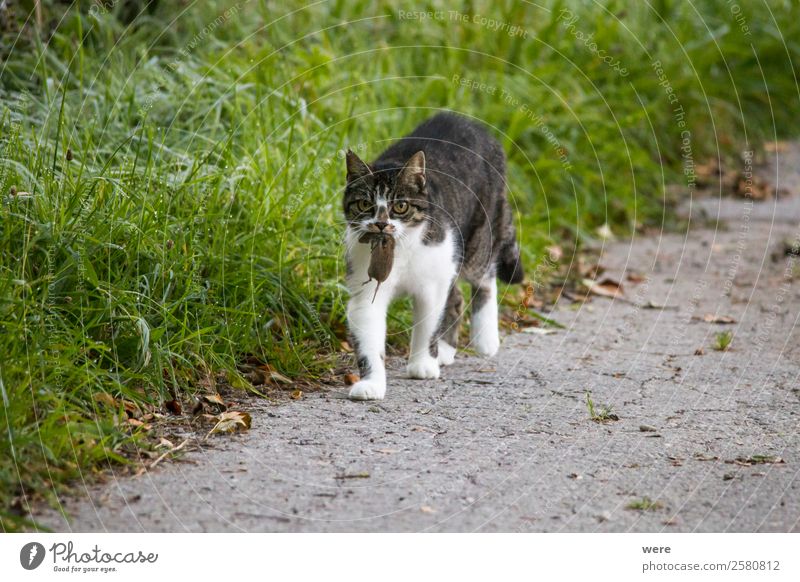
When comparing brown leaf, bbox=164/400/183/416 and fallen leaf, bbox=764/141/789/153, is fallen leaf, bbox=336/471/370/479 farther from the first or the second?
fallen leaf, bbox=764/141/789/153

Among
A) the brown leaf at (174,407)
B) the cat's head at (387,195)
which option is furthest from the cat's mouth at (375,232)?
the brown leaf at (174,407)

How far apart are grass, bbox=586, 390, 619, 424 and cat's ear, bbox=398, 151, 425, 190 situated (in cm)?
112

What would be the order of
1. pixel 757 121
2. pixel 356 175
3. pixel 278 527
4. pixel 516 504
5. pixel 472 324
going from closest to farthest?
pixel 278 527, pixel 516 504, pixel 356 175, pixel 472 324, pixel 757 121

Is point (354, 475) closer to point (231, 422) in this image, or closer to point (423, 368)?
point (231, 422)

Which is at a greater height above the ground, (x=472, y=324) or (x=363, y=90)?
(x=363, y=90)

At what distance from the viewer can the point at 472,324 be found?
4.90 meters

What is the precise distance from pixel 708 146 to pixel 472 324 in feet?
15.9

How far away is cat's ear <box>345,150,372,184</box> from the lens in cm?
420

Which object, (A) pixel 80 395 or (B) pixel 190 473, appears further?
(A) pixel 80 395

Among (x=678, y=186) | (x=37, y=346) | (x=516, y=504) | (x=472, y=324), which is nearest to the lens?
(x=516, y=504)

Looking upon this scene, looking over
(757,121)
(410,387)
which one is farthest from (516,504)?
(757,121)

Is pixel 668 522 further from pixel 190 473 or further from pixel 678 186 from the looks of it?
pixel 678 186

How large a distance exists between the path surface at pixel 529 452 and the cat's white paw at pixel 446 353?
3.9 inches

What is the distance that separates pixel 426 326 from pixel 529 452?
40.2 inches
